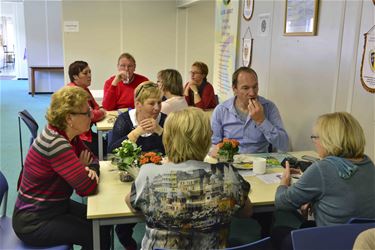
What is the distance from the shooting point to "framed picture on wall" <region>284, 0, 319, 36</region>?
9.66ft

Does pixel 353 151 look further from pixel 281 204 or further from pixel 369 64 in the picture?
pixel 369 64

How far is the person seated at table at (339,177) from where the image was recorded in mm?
1660

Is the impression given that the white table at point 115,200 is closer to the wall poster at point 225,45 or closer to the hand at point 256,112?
the hand at point 256,112

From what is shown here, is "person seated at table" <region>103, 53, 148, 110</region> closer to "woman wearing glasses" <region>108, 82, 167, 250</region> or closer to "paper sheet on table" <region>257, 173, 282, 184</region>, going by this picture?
"woman wearing glasses" <region>108, 82, 167, 250</region>

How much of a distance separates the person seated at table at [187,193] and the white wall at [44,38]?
9275 mm

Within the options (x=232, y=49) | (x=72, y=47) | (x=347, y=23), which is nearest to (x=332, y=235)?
(x=347, y=23)

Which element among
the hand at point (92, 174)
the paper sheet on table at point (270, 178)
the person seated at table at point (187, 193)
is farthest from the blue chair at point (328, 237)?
the hand at point (92, 174)

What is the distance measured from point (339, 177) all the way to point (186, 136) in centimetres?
69

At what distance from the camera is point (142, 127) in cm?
258

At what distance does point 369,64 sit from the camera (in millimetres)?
2410

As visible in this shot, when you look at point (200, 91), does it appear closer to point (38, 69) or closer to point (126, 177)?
point (126, 177)

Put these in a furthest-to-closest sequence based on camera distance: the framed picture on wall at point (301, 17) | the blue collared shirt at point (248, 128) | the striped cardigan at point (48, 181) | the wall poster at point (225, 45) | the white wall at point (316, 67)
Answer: the wall poster at point (225, 45) → the framed picture on wall at point (301, 17) → the blue collared shirt at point (248, 128) → the white wall at point (316, 67) → the striped cardigan at point (48, 181)

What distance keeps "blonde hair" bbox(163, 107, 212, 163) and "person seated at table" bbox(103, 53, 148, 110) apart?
285cm

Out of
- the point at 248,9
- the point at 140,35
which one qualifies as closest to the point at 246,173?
the point at 248,9
